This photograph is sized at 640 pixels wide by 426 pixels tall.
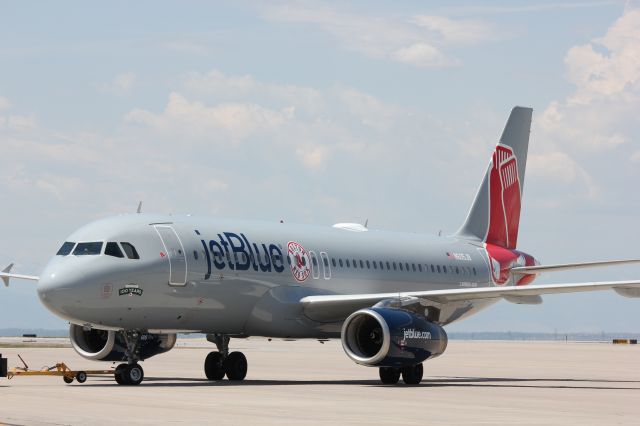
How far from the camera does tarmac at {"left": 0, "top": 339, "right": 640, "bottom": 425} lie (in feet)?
64.9

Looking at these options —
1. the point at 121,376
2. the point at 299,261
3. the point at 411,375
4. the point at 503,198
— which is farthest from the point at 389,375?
the point at 503,198

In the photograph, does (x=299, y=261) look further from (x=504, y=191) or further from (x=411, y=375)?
(x=504, y=191)

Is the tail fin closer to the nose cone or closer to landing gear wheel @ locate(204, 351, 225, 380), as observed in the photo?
landing gear wheel @ locate(204, 351, 225, 380)

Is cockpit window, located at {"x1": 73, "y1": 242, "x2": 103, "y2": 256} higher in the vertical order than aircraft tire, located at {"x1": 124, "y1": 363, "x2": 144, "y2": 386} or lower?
higher

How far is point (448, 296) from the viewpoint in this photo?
32.6m

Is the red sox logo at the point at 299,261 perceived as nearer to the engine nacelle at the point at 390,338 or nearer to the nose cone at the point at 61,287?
the engine nacelle at the point at 390,338

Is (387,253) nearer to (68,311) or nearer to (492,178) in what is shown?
(492,178)

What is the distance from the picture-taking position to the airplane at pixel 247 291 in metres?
29.5

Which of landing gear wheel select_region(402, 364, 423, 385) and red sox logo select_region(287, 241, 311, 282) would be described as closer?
landing gear wheel select_region(402, 364, 423, 385)

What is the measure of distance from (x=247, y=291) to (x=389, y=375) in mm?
4243

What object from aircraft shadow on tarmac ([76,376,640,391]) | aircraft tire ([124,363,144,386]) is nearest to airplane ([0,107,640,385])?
aircraft tire ([124,363,144,386])

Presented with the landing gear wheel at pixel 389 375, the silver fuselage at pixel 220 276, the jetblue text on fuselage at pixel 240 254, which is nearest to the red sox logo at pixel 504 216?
the silver fuselage at pixel 220 276

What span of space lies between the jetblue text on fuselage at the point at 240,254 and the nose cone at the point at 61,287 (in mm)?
3714

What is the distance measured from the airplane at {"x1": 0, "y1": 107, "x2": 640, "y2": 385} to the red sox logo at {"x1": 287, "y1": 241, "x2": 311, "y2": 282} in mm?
39
